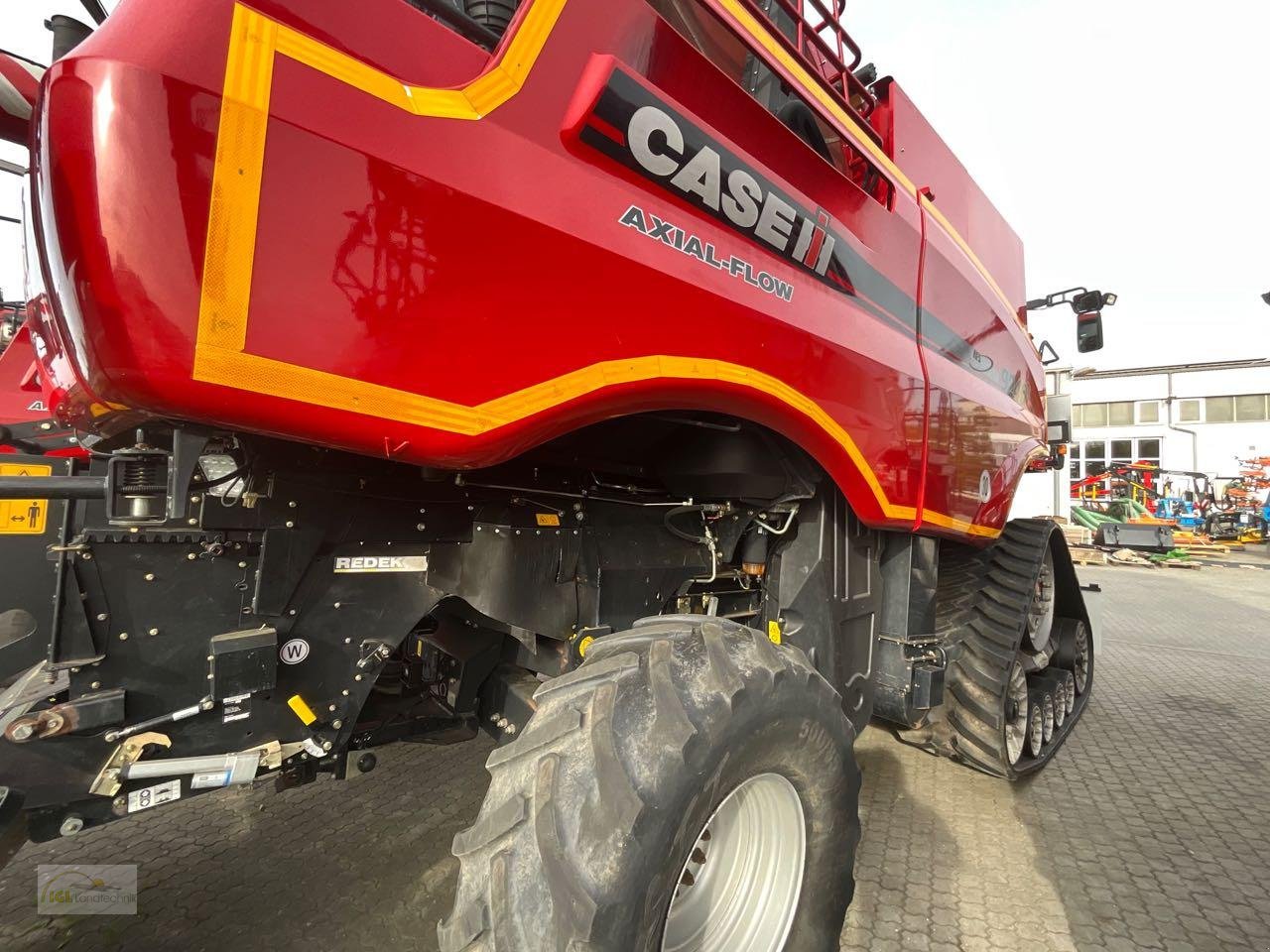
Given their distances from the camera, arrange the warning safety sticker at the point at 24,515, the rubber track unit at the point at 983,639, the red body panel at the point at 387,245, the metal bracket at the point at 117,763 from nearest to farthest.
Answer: the red body panel at the point at 387,245 < the metal bracket at the point at 117,763 < the warning safety sticker at the point at 24,515 < the rubber track unit at the point at 983,639

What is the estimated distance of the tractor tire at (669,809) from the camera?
120 cm

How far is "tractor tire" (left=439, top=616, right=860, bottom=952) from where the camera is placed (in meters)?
1.20

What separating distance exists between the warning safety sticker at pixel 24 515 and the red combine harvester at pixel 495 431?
0.02m

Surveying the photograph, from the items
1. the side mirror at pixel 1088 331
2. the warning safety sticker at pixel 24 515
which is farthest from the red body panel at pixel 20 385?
the side mirror at pixel 1088 331

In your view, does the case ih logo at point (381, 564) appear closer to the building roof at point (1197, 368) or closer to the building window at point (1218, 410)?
the building roof at point (1197, 368)

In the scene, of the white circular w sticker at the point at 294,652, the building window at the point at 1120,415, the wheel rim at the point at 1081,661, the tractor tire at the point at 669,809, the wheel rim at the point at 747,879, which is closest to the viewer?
the tractor tire at the point at 669,809

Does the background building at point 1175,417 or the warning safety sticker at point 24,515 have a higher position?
the background building at point 1175,417

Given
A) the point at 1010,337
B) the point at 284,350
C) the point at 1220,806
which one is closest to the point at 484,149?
the point at 284,350

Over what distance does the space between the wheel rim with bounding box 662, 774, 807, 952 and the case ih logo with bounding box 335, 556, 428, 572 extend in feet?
3.50

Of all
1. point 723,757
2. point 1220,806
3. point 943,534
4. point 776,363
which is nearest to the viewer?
point 723,757

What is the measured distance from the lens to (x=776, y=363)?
1630mm

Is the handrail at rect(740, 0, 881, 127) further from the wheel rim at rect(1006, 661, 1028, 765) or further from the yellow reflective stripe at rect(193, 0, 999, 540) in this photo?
the wheel rim at rect(1006, 661, 1028, 765)

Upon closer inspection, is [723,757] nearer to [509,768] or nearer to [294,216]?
[509,768]

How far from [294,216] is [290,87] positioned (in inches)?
7.0
